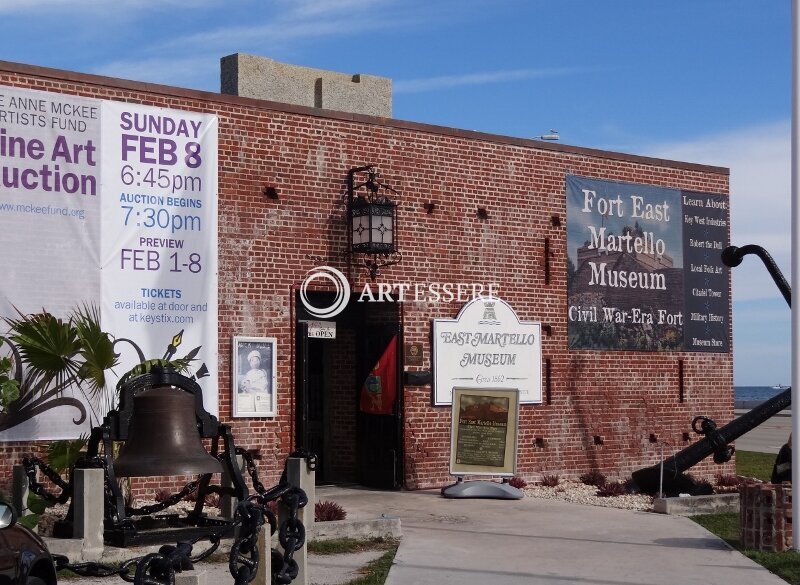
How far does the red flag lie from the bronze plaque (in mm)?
189

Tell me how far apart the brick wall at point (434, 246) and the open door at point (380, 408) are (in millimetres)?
199

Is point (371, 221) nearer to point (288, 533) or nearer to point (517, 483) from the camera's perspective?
point (517, 483)

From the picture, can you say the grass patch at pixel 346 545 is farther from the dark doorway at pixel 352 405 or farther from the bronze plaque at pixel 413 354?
the bronze plaque at pixel 413 354

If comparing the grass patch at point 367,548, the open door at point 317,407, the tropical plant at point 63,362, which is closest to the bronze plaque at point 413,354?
the open door at point 317,407

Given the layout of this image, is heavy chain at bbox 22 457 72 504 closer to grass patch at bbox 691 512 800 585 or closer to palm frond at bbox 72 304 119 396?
palm frond at bbox 72 304 119 396

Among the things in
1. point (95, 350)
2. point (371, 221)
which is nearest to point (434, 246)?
point (371, 221)

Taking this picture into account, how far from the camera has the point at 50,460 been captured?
13.7 metres

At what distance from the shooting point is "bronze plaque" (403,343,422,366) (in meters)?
18.9

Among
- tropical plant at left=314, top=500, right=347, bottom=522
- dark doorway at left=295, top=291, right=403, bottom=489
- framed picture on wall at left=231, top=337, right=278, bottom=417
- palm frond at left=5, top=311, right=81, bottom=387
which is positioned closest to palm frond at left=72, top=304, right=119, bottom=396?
palm frond at left=5, top=311, right=81, bottom=387

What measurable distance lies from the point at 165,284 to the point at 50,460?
3505mm

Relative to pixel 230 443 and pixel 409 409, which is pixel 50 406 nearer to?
pixel 230 443

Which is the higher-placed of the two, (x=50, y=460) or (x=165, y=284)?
(x=165, y=284)

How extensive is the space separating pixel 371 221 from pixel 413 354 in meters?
2.24

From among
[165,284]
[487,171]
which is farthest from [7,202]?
[487,171]
